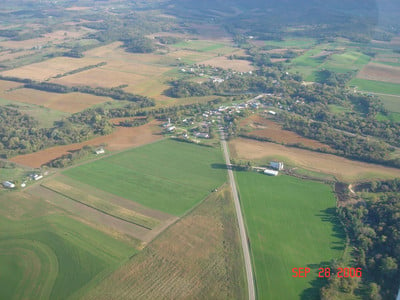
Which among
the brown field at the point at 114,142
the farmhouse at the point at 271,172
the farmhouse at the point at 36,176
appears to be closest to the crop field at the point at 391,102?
the farmhouse at the point at 271,172

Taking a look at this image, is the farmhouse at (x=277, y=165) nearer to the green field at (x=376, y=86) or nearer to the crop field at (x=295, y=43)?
the green field at (x=376, y=86)

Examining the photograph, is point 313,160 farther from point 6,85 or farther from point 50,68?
point 50,68

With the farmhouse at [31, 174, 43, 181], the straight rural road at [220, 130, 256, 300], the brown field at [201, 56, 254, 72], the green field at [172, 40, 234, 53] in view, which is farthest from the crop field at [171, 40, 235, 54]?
the farmhouse at [31, 174, 43, 181]

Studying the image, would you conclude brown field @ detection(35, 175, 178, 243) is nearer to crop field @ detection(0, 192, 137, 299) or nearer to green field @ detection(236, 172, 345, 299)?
crop field @ detection(0, 192, 137, 299)

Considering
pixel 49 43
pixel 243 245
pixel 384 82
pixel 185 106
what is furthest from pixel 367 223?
pixel 49 43

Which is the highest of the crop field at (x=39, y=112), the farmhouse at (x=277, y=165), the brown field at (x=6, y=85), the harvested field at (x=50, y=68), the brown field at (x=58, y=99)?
the harvested field at (x=50, y=68)

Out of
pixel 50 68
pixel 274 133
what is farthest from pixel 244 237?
pixel 50 68
